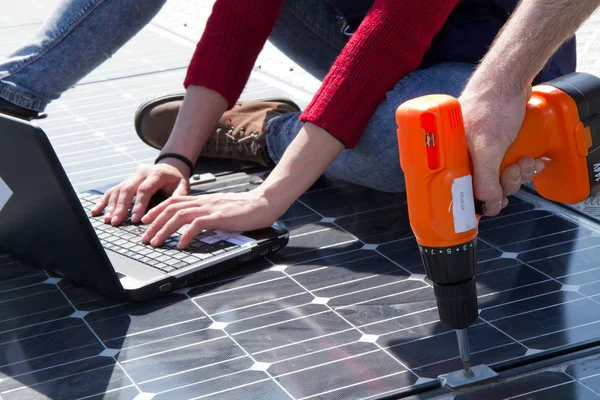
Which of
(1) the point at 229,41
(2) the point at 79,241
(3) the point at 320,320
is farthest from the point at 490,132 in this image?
(1) the point at 229,41

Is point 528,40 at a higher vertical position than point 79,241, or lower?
higher

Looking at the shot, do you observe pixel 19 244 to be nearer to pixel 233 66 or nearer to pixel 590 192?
pixel 233 66

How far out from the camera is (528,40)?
1.44 m

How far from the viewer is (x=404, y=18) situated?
212 centimetres

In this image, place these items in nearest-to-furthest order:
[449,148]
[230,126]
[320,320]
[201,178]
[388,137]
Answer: [449,148] < [320,320] < [388,137] < [201,178] < [230,126]

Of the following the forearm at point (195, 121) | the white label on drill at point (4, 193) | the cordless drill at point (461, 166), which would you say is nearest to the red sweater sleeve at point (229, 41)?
the forearm at point (195, 121)

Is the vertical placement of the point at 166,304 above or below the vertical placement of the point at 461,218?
below

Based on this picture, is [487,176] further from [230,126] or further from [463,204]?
[230,126]

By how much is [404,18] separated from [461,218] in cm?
78

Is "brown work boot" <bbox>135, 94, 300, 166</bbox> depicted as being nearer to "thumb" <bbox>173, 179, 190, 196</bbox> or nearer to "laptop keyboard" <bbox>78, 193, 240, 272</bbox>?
"thumb" <bbox>173, 179, 190, 196</bbox>

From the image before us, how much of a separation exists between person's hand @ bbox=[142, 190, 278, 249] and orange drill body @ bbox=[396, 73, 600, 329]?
26.2 inches

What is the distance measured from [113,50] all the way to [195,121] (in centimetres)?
42

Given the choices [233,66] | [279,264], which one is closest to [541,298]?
[279,264]

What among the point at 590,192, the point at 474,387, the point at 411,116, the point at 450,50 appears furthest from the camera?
the point at 450,50
